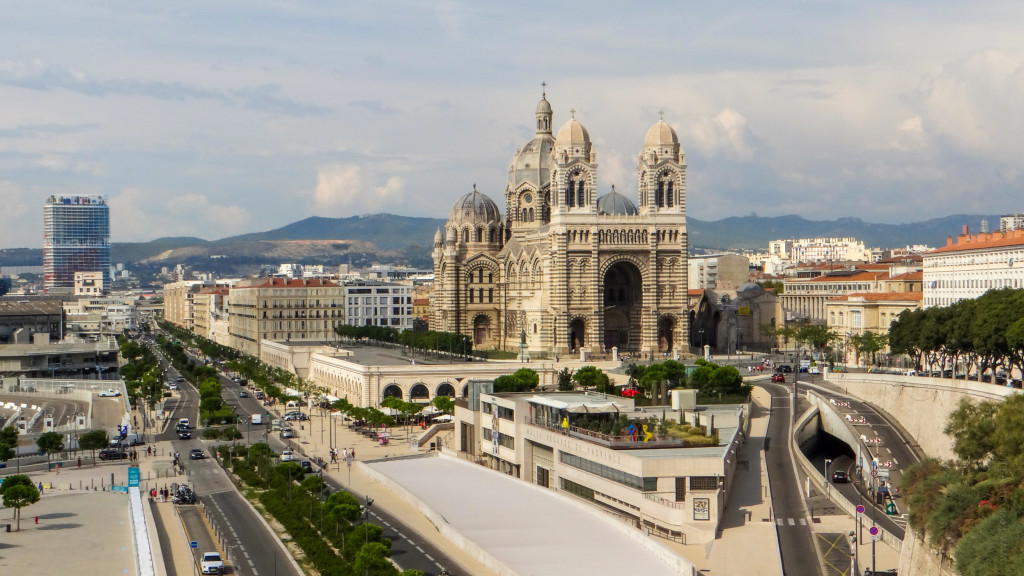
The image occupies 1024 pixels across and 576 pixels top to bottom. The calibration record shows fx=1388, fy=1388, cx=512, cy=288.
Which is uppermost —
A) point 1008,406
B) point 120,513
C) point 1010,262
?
point 1010,262

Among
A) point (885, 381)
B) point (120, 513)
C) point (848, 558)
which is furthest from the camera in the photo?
point (885, 381)

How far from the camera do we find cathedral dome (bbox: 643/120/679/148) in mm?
125250

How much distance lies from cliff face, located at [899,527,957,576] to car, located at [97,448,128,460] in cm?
5286

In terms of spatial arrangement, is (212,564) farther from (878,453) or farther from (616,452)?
(878,453)

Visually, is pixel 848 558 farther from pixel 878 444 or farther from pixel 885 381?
pixel 885 381

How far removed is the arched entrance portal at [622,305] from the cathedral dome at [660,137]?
11102 millimetres

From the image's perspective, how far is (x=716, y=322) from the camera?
137875 mm

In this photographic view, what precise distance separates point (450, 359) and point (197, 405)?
2235 centimetres

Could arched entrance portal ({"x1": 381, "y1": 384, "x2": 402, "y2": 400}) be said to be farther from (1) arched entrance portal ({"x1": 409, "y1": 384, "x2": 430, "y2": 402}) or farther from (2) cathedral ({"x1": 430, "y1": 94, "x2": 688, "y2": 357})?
(2) cathedral ({"x1": 430, "y1": 94, "x2": 688, "y2": 357})

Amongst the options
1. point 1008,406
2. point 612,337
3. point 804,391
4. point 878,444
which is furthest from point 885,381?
point 612,337

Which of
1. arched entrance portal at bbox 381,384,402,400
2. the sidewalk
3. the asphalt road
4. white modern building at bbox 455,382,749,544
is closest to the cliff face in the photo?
the sidewalk

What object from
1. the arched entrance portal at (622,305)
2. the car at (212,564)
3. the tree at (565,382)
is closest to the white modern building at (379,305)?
the arched entrance portal at (622,305)

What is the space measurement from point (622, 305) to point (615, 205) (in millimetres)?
16399

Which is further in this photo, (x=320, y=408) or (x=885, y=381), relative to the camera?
(x=320, y=408)
